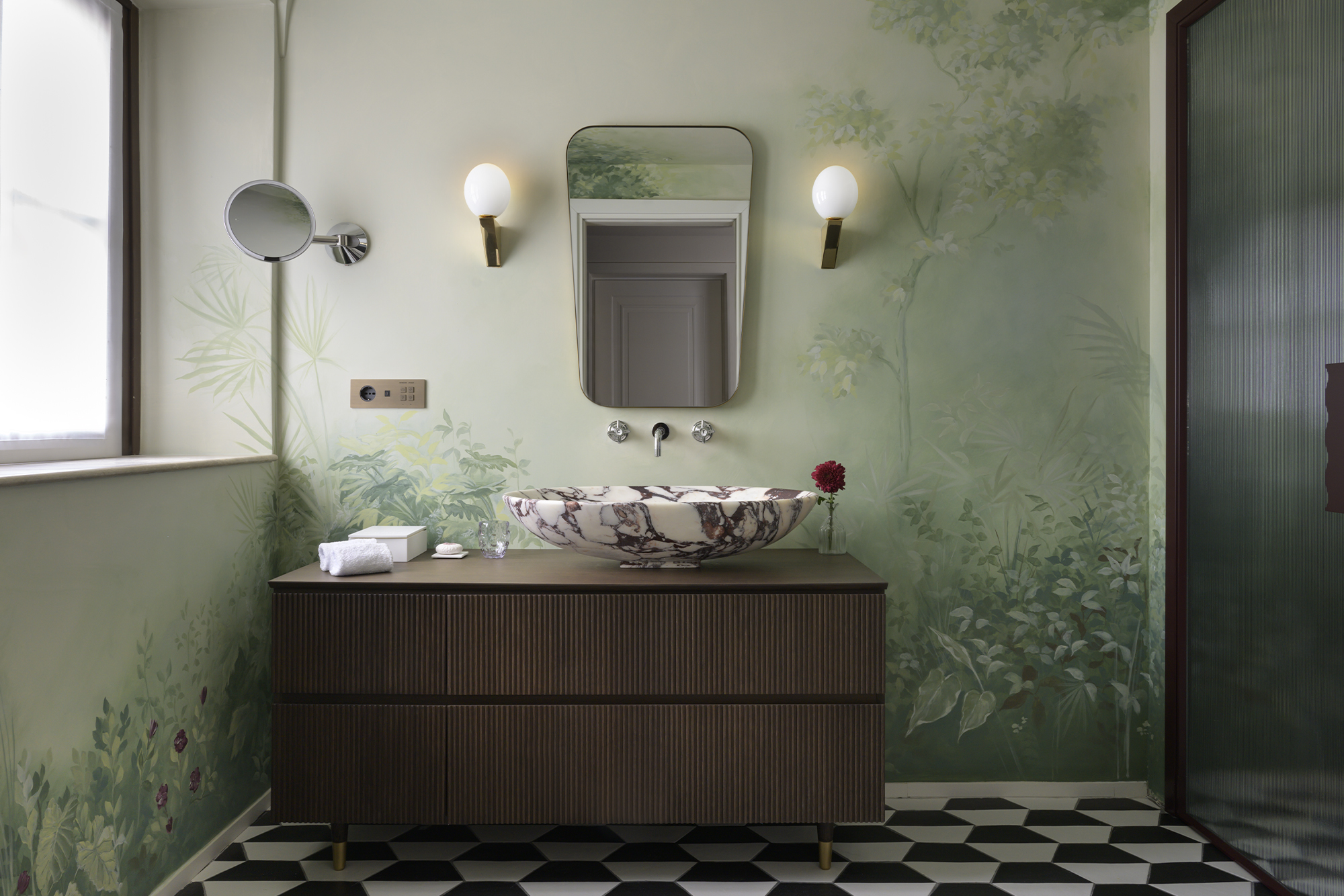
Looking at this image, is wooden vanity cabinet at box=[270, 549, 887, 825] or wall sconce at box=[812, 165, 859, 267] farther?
wall sconce at box=[812, 165, 859, 267]

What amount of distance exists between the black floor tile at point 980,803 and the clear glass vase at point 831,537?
0.75 meters

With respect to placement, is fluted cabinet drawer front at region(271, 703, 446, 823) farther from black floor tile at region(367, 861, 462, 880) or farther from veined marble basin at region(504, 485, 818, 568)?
veined marble basin at region(504, 485, 818, 568)

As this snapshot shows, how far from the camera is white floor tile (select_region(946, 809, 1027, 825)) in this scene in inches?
77.7

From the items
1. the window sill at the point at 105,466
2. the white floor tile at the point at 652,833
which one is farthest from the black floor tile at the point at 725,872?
the window sill at the point at 105,466

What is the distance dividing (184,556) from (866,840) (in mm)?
1695

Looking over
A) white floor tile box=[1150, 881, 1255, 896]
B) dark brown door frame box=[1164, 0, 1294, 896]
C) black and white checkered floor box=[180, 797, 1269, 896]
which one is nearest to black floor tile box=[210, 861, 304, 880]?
black and white checkered floor box=[180, 797, 1269, 896]

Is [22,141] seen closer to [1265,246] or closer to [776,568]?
[776,568]

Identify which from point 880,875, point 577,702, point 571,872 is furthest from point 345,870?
point 880,875

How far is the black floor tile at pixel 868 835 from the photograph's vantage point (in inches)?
73.8

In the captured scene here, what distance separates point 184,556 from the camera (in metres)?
1.67

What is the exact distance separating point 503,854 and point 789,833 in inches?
27.0

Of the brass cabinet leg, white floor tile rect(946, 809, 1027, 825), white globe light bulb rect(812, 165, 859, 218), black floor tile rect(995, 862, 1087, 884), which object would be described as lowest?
white floor tile rect(946, 809, 1027, 825)

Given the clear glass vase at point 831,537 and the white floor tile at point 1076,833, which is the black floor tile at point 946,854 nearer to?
the white floor tile at point 1076,833

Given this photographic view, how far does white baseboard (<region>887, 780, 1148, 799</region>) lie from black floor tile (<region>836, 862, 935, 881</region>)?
0.36m
